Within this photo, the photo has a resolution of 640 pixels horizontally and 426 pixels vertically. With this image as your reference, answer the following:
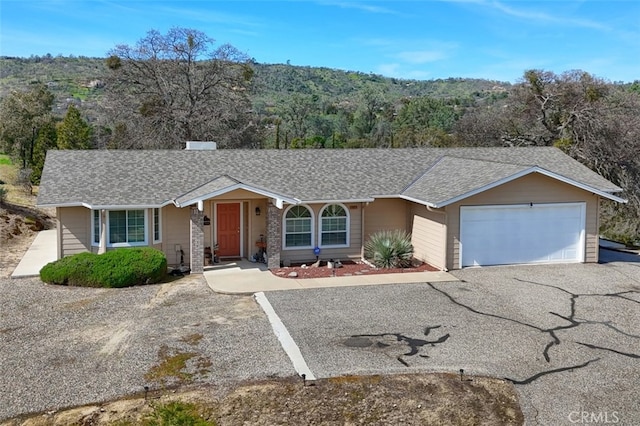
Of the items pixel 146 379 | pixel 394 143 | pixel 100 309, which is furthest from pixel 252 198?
pixel 394 143

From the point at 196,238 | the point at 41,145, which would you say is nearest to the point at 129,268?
the point at 196,238

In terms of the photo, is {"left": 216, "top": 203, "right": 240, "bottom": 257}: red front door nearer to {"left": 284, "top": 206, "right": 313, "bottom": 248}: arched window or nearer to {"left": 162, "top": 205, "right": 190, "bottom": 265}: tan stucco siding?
{"left": 162, "top": 205, "right": 190, "bottom": 265}: tan stucco siding

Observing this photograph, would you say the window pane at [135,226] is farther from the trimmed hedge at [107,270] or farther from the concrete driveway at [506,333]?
the concrete driveway at [506,333]

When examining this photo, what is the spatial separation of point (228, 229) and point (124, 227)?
130 inches

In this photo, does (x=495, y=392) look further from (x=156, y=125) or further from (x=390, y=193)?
(x=156, y=125)

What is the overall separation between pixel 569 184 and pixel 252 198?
33.1 feet

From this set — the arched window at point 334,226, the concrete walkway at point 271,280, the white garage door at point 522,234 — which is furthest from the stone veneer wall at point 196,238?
the white garage door at point 522,234

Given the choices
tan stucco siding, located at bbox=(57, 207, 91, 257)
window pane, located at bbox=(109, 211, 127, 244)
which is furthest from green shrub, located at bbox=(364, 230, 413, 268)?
tan stucco siding, located at bbox=(57, 207, 91, 257)

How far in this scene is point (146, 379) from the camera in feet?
31.8

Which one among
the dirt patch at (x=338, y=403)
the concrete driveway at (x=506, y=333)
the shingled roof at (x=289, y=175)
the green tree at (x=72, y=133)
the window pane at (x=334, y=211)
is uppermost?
the green tree at (x=72, y=133)

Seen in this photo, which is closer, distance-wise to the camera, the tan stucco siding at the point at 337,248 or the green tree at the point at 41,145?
the tan stucco siding at the point at 337,248

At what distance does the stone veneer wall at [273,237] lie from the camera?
18266 millimetres

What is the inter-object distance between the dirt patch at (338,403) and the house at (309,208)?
8841 mm

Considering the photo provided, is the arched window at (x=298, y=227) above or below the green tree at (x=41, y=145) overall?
below
